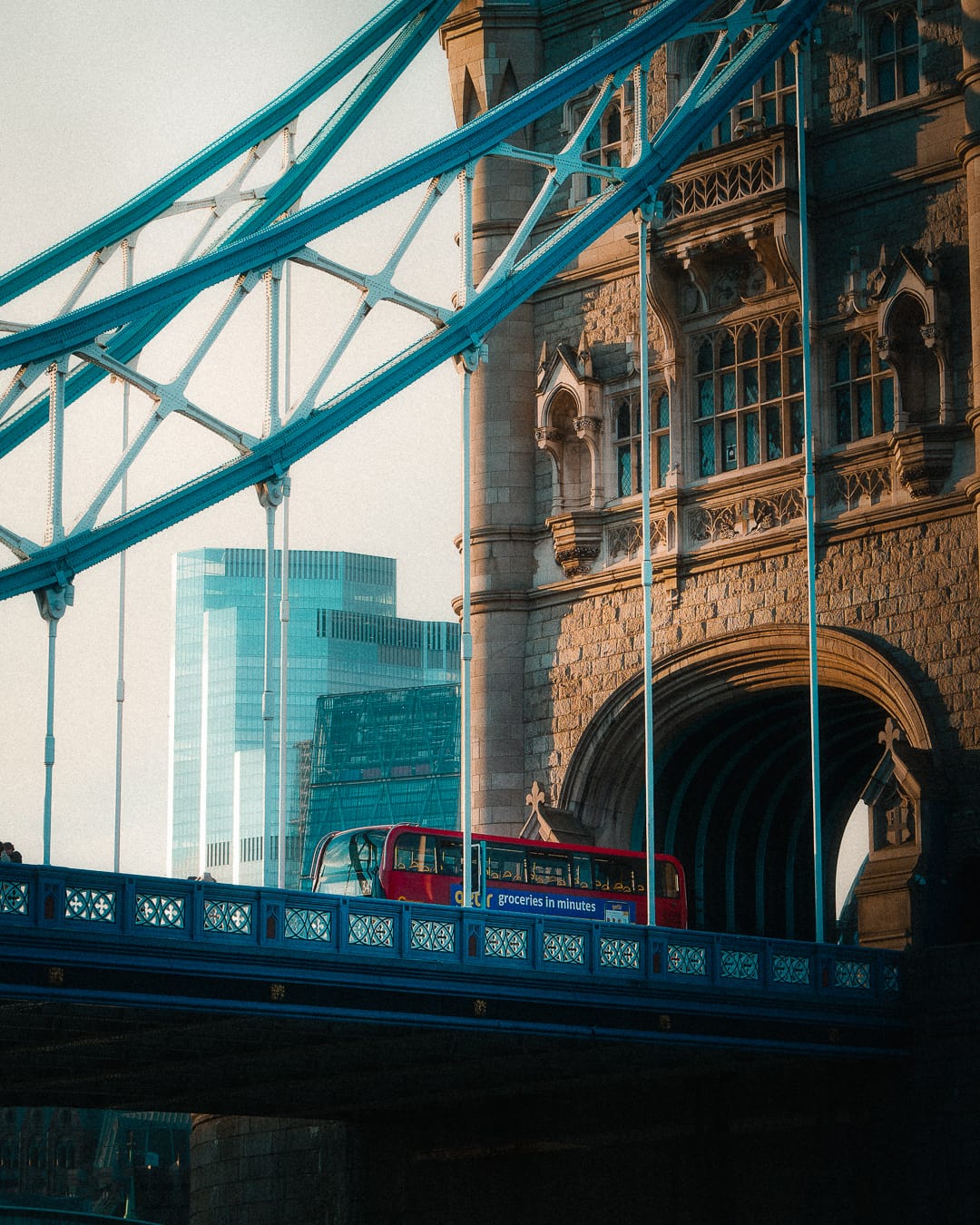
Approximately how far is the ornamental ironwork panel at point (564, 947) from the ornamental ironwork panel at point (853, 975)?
436 centimetres

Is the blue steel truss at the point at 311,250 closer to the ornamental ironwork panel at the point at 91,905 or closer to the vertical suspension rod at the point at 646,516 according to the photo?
the vertical suspension rod at the point at 646,516

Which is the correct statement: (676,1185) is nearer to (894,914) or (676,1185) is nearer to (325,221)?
(894,914)

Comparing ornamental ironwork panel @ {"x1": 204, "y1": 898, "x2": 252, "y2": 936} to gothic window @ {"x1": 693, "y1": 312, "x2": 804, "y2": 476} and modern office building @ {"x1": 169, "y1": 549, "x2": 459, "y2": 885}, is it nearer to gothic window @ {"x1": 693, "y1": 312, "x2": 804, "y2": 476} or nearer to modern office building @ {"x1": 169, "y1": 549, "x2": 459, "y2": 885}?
gothic window @ {"x1": 693, "y1": 312, "x2": 804, "y2": 476}

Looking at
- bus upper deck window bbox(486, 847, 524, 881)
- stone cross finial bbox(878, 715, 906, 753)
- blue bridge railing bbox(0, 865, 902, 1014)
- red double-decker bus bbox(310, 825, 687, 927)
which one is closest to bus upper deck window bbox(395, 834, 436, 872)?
red double-decker bus bbox(310, 825, 687, 927)

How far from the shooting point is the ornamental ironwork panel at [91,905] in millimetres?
23344

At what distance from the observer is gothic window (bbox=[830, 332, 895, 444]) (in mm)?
36312

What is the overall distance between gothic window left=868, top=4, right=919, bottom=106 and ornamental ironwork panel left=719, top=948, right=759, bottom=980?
14088mm

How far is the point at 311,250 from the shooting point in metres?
28.8

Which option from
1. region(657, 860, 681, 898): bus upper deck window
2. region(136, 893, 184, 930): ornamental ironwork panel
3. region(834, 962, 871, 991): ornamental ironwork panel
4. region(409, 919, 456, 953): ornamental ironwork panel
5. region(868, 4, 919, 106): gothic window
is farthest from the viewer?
region(868, 4, 919, 106): gothic window

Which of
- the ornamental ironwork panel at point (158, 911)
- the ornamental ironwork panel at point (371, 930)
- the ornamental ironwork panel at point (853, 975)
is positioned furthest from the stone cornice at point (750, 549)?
the ornamental ironwork panel at point (158, 911)

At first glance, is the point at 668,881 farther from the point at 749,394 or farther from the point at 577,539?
the point at 749,394

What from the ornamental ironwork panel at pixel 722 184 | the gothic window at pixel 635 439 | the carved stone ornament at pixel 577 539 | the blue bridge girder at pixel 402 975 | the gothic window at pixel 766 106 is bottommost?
the blue bridge girder at pixel 402 975

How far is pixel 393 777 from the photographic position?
124250mm

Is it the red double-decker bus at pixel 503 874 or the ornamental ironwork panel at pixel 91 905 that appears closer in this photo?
the ornamental ironwork panel at pixel 91 905
